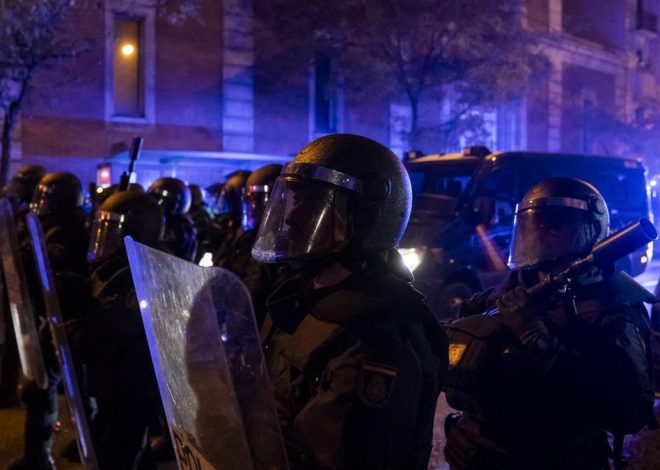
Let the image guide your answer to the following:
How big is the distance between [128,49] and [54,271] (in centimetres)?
1355

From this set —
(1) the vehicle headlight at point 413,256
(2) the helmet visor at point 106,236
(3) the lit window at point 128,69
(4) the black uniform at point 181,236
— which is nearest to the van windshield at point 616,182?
(1) the vehicle headlight at point 413,256

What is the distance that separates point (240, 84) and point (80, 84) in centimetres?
408

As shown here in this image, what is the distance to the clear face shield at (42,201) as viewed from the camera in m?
5.22

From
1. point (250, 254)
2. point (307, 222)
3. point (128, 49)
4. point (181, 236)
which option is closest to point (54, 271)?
point (250, 254)

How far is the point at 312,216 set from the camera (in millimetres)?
1887

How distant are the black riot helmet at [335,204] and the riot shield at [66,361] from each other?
136cm

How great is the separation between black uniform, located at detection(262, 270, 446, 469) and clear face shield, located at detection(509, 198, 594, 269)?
987 mm

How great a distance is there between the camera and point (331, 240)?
1870 millimetres

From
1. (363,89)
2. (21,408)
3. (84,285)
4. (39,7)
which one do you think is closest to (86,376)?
(84,285)

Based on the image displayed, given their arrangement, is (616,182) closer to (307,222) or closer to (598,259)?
(598,259)

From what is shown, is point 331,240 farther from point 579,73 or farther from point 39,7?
point 579,73

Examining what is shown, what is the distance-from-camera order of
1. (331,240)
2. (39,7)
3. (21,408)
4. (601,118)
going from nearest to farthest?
(331,240) → (21,408) → (39,7) → (601,118)

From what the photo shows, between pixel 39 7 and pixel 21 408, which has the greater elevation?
pixel 39 7

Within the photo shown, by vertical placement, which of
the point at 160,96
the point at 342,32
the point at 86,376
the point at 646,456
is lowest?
the point at 646,456
